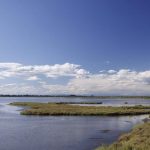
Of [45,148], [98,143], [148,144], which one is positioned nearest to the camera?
[148,144]

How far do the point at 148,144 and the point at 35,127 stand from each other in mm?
23819

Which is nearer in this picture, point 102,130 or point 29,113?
point 102,130

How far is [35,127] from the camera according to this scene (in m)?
45.9

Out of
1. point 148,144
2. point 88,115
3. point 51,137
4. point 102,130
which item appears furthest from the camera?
point 88,115

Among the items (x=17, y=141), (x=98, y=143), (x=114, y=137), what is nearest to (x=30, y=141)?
(x=17, y=141)

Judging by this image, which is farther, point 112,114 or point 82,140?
point 112,114

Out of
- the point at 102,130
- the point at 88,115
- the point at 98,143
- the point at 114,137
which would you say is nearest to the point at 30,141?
the point at 98,143

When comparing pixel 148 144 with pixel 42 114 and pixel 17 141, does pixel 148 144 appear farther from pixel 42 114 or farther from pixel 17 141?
pixel 42 114

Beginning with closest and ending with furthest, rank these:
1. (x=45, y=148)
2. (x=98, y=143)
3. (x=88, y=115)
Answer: (x=45, y=148) → (x=98, y=143) → (x=88, y=115)

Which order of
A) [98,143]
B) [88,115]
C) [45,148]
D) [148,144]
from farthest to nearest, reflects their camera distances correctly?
[88,115]
[98,143]
[45,148]
[148,144]

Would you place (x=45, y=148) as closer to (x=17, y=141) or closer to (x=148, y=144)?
(x=17, y=141)

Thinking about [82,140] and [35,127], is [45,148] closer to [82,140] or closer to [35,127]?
[82,140]

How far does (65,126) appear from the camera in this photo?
154ft

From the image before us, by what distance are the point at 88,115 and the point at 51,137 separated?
1219 inches
